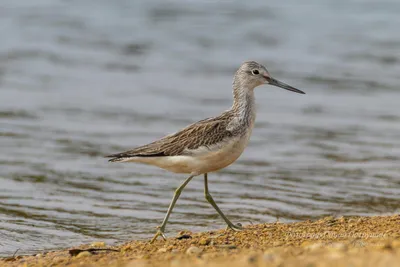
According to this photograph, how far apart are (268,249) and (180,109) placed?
25.1 ft

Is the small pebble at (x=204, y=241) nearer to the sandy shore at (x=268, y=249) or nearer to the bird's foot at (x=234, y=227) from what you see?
the sandy shore at (x=268, y=249)

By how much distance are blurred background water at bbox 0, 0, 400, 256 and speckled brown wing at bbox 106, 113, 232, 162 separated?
1.15 m

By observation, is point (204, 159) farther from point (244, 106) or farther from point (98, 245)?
point (98, 245)

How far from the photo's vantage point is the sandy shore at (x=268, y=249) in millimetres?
5660

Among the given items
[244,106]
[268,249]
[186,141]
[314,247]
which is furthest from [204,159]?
[314,247]

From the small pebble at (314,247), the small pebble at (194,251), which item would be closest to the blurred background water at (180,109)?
the small pebble at (194,251)

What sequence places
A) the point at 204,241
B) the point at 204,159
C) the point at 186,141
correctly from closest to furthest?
the point at 204,241
the point at 204,159
the point at 186,141

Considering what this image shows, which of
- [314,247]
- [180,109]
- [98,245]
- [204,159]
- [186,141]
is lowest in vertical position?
[98,245]

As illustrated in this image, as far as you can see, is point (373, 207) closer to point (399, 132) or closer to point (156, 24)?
point (399, 132)

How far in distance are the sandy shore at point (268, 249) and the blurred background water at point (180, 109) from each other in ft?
3.36

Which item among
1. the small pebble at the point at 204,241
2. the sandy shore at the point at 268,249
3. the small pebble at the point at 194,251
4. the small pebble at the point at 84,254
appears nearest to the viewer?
the sandy shore at the point at 268,249

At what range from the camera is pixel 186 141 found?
26.2ft

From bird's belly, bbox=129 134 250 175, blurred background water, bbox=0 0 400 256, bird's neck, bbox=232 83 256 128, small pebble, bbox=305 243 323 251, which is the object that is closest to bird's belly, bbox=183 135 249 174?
bird's belly, bbox=129 134 250 175

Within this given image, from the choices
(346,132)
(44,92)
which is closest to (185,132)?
(346,132)
